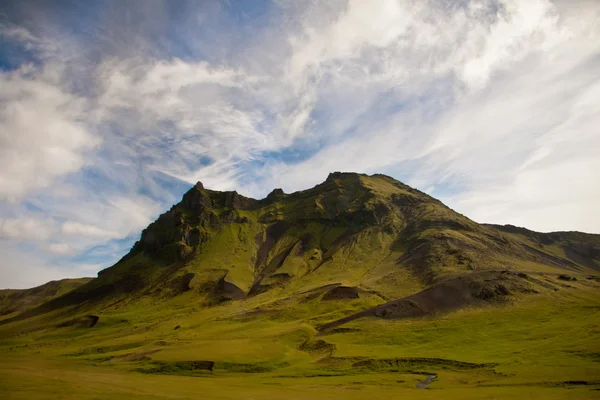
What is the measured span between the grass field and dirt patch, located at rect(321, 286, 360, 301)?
24.9 feet

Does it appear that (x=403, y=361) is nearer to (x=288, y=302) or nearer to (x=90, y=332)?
(x=288, y=302)

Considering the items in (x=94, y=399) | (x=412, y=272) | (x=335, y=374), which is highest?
(x=412, y=272)

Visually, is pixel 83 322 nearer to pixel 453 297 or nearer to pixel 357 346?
pixel 357 346

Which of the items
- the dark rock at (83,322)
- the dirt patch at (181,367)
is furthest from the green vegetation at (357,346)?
the dark rock at (83,322)

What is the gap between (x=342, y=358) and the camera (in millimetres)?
89625

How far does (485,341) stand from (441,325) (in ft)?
55.4

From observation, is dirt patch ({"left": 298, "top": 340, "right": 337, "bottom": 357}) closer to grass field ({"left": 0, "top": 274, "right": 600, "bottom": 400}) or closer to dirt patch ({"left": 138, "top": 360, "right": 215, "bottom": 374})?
grass field ({"left": 0, "top": 274, "right": 600, "bottom": 400})

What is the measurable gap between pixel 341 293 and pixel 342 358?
7765 centimetres

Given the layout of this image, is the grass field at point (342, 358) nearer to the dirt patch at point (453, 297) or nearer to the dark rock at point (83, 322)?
the dirt patch at point (453, 297)

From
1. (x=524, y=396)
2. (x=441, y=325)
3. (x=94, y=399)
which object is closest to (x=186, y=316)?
(x=441, y=325)

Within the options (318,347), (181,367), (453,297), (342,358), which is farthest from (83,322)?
(453,297)

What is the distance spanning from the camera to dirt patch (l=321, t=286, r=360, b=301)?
16396 cm

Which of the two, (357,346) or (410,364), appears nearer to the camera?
(410,364)

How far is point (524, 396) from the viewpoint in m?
51.1
